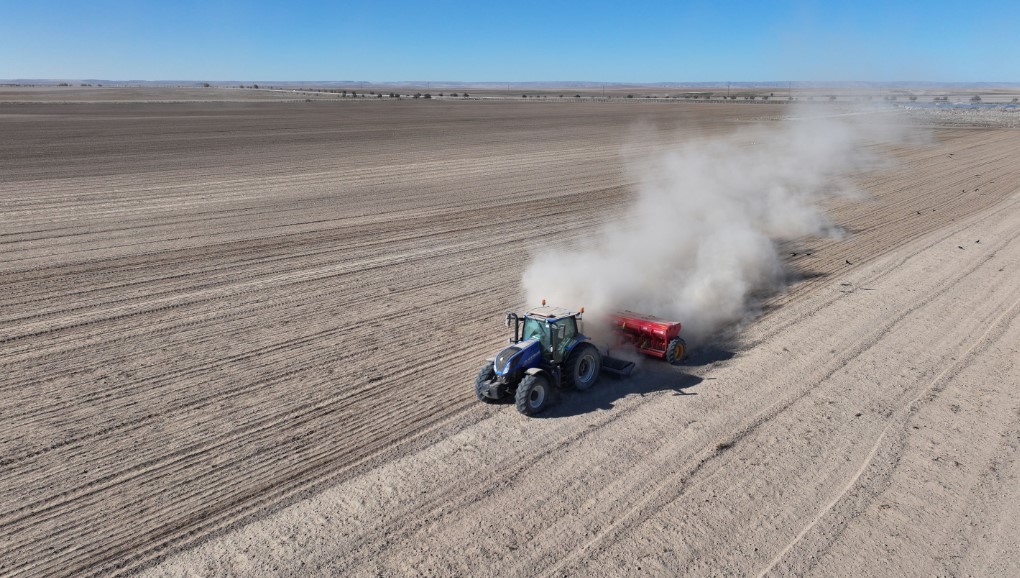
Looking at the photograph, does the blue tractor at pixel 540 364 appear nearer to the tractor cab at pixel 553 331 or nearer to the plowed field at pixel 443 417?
the tractor cab at pixel 553 331

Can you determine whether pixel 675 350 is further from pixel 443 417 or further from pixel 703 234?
pixel 703 234

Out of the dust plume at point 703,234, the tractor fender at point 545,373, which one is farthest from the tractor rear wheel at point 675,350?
the tractor fender at point 545,373

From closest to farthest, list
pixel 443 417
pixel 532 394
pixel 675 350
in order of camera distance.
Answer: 1. pixel 532 394
2. pixel 443 417
3. pixel 675 350

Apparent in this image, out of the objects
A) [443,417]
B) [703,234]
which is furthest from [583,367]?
[703,234]

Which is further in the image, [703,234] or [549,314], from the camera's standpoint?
[703,234]

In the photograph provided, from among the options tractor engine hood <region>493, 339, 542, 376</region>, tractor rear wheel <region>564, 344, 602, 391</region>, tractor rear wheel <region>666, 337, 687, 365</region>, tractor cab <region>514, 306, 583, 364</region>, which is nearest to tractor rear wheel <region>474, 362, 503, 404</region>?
tractor engine hood <region>493, 339, 542, 376</region>

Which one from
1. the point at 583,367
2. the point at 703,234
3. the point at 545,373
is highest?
the point at 545,373
